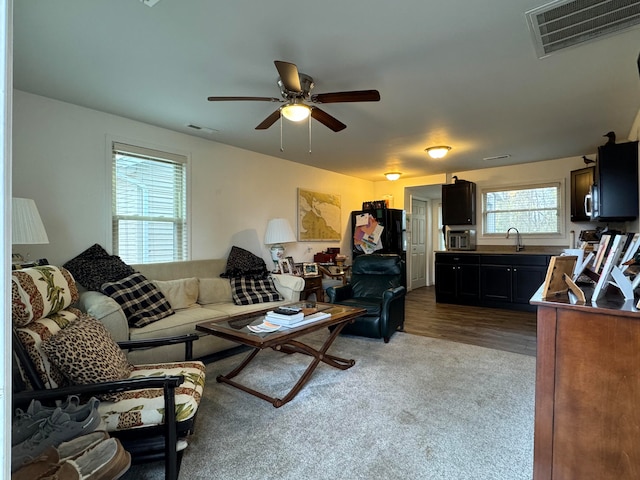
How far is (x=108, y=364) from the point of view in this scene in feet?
5.22

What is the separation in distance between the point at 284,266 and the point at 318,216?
57.9 inches

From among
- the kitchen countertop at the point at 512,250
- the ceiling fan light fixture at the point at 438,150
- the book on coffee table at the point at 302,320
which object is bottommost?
the book on coffee table at the point at 302,320

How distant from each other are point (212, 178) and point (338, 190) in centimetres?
276

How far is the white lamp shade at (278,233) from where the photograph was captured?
4496mm

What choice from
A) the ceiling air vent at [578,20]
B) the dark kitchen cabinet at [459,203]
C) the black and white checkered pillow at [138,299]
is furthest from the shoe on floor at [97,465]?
the dark kitchen cabinet at [459,203]

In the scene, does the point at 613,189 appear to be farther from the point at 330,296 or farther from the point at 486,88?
the point at 330,296

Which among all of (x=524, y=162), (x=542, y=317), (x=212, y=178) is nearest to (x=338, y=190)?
(x=212, y=178)

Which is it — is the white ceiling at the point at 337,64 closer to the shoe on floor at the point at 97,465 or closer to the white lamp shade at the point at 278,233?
the white lamp shade at the point at 278,233

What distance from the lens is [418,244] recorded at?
773 centimetres

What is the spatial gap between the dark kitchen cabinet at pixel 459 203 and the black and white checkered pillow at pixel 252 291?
3.79m

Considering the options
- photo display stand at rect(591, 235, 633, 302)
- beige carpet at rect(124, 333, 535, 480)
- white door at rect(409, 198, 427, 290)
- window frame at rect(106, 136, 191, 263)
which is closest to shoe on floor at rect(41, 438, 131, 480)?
beige carpet at rect(124, 333, 535, 480)

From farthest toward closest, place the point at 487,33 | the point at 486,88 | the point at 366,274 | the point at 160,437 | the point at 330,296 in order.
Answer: the point at 366,274, the point at 330,296, the point at 486,88, the point at 487,33, the point at 160,437

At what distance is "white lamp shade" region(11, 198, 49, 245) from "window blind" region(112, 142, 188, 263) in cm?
113

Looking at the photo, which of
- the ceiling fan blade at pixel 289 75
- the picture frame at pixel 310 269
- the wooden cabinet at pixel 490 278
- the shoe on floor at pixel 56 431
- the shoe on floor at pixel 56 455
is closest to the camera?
the shoe on floor at pixel 56 455
